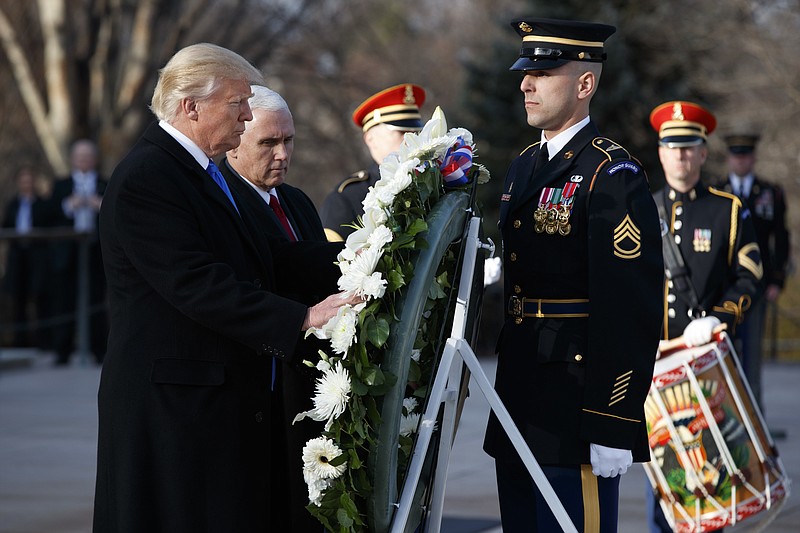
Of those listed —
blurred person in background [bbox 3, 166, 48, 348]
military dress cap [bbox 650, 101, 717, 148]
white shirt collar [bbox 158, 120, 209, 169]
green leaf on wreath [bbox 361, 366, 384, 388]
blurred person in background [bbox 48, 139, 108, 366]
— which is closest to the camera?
green leaf on wreath [bbox 361, 366, 384, 388]

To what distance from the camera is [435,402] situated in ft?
11.4

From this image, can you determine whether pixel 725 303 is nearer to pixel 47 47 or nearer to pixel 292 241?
pixel 292 241

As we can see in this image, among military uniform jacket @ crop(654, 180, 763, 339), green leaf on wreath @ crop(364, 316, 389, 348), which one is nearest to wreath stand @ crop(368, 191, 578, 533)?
green leaf on wreath @ crop(364, 316, 389, 348)

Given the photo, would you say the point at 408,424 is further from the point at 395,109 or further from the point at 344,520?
the point at 395,109

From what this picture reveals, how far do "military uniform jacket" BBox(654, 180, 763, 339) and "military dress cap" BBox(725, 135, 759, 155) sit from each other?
331 centimetres

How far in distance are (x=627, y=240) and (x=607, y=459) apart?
2.12 ft

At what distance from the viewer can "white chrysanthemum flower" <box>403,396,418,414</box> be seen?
358 cm

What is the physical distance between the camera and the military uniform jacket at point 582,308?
3846mm

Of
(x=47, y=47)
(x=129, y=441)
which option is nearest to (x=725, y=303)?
(x=129, y=441)

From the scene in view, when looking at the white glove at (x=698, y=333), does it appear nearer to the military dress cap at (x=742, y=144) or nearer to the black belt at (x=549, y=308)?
the black belt at (x=549, y=308)

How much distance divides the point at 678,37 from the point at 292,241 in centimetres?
1596

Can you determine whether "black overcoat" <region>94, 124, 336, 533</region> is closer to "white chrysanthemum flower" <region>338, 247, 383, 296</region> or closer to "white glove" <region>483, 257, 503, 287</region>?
"white chrysanthemum flower" <region>338, 247, 383, 296</region>

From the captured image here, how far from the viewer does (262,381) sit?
387 cm

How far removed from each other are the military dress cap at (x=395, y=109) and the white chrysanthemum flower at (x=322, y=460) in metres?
3.01
